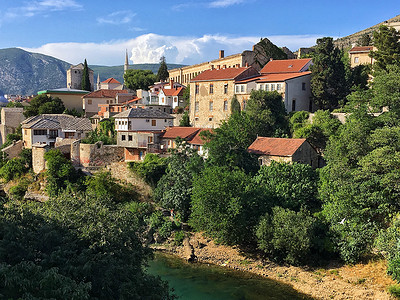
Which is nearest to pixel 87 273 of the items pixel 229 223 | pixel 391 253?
pixel 229 223

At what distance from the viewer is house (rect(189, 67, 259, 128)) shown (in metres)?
46.2

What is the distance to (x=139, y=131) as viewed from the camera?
40.5 metres

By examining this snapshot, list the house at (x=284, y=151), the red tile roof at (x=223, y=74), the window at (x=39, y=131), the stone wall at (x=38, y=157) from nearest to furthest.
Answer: the house at (x=284, y=151) < the stone wall at (x=38, y=157) < the window at (x=39, y=131) < the red tile roof at (x=223, y=74)

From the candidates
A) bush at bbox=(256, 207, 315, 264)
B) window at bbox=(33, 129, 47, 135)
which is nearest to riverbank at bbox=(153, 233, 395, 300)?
bush at bbox=(256, 207, 315, 264)

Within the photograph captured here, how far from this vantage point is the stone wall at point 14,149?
45.0 meters

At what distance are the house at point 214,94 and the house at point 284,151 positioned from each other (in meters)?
10.4

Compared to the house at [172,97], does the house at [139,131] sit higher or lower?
lower

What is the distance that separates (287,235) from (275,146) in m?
9.82

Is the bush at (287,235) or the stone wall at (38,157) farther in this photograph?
the stone wall at (38,157)

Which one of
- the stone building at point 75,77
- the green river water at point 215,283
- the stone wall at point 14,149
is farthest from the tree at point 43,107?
the green river water at point 215,283

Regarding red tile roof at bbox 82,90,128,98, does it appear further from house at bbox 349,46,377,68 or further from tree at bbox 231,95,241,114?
house at bbox 349,46,377,68

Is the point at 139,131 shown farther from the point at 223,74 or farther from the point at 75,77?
the point at 75,77

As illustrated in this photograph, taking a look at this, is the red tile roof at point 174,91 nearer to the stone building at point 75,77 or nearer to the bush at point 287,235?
the bush at point 287,235

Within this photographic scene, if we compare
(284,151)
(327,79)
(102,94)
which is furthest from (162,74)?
(284,151)
